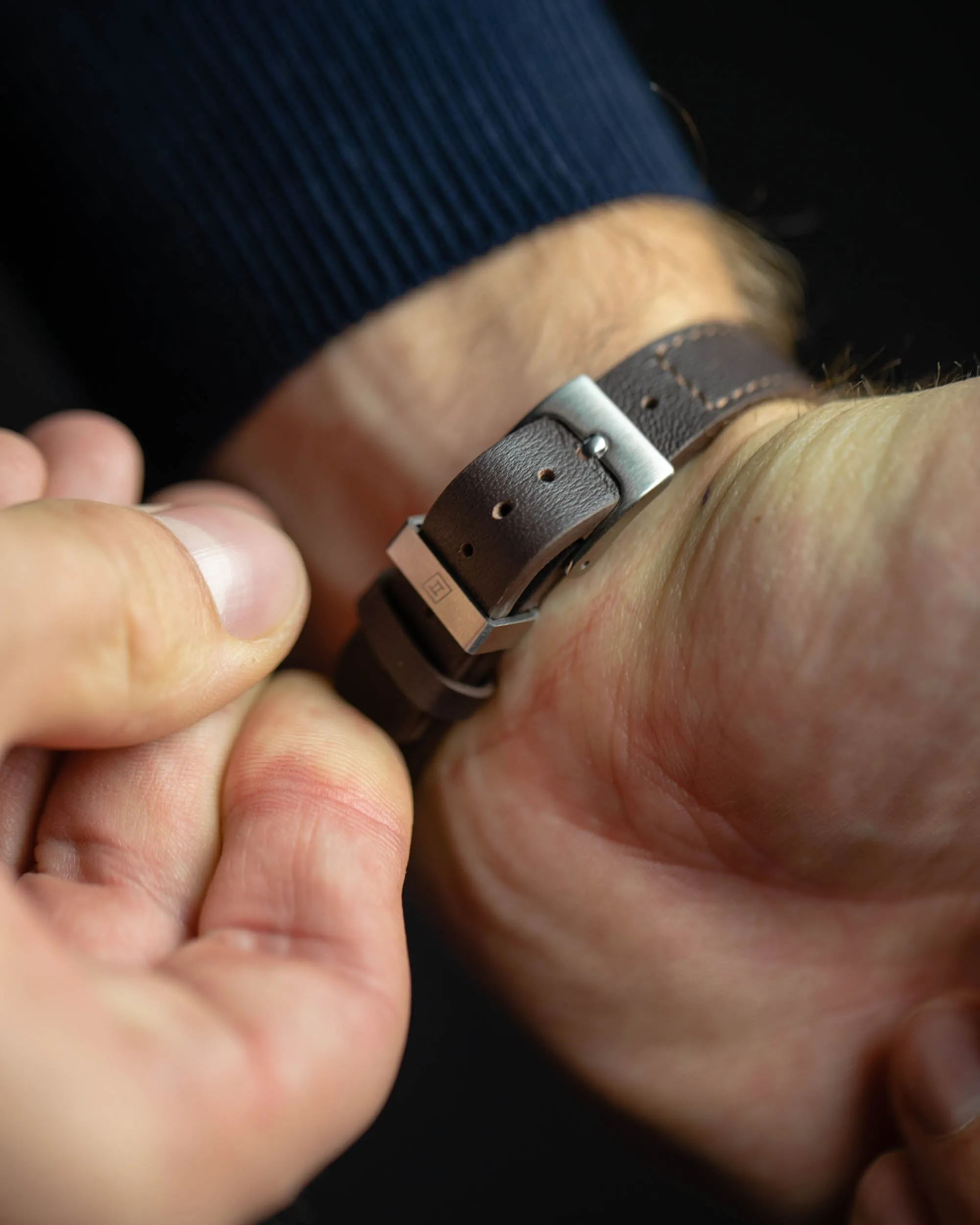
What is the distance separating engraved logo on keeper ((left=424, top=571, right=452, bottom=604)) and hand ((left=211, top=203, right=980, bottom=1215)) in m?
0.11

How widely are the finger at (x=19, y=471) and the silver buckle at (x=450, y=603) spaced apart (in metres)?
0.23

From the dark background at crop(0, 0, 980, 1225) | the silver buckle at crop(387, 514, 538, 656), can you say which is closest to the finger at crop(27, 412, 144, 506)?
the silver buckle at crop(387, 514, 538, 656)

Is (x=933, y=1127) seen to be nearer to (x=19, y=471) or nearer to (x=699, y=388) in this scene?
(x=699, y=388)

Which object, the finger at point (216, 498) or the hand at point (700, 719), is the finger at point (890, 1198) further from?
the finger at point (216, 498)

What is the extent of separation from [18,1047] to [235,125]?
62 cm

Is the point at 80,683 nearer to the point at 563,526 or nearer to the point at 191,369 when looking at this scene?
the point at 563,526

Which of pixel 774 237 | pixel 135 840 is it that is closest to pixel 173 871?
pixel 135 840

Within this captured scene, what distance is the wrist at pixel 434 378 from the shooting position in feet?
2.52

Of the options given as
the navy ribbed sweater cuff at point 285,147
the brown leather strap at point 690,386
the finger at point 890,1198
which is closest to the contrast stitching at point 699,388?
the brown leather strap at point 690,386

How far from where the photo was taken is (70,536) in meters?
0.48

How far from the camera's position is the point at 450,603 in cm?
63

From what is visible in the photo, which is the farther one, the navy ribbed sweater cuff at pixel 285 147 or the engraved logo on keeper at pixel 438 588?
the navy ribbed sweater cuff at pixel 285 147

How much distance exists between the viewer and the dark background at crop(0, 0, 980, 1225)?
1.18 meters

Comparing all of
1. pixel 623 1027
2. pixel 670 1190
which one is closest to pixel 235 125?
pixel 623 1027
